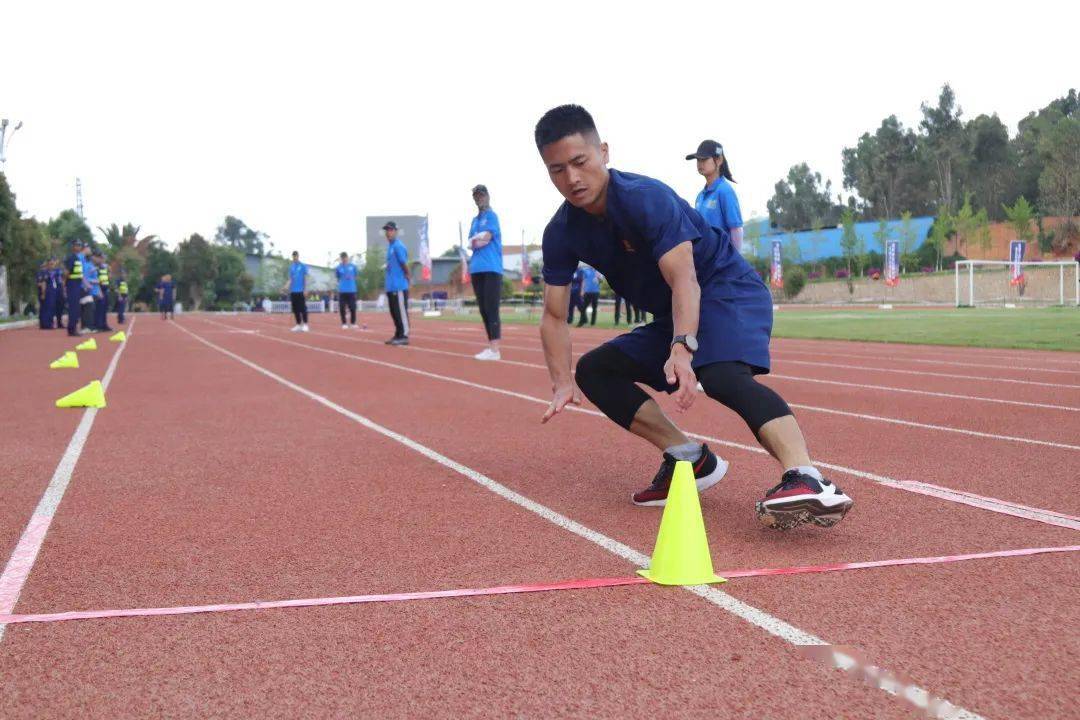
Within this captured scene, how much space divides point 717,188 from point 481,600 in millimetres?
5576

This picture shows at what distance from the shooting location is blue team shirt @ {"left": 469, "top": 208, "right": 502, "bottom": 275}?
12758mm

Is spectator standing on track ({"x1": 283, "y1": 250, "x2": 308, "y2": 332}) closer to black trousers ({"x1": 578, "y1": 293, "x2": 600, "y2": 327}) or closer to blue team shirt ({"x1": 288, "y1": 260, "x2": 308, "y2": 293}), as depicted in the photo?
blue team shirt ({"x1": 288, "y1": 260, "x2": 308, "y2": 293})

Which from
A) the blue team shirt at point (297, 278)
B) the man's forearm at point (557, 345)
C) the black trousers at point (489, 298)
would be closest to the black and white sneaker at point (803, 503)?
the man's forearm at point (557, 345)

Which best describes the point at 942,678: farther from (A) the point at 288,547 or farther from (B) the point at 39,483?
(B) the point at 39,483

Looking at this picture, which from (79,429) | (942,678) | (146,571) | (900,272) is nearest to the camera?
(942,678)

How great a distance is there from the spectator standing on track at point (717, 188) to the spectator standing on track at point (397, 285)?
8.52 metres

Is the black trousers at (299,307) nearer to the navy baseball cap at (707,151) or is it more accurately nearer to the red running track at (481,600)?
the navy baseball cap at (707,151)

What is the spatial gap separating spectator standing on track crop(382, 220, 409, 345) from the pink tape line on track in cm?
1297

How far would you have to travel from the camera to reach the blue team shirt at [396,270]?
1603cm

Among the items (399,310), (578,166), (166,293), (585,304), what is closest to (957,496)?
(578,166)

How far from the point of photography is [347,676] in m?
2.35

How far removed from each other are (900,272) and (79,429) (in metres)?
62.6

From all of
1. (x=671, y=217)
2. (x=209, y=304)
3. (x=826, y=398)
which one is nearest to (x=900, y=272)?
(x=209, y=304)

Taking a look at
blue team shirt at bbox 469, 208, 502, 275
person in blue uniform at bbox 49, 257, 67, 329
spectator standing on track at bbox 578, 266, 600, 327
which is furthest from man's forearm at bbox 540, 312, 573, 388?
person in blue uniform at bbox 49, 257, 67, 329
